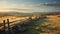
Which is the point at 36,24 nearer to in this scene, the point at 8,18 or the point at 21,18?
the point at 21,18

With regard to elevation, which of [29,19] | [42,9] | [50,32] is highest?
[42,9]

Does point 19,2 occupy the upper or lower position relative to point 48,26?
upper

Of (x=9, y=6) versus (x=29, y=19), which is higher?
(x=9, y=6)

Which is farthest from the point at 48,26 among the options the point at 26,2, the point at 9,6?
the point at 9,6

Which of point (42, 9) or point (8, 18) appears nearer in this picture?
point (8, 18)

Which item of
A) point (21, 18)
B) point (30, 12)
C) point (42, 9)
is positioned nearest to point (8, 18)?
point (21, 18)

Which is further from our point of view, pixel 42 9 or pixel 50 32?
pixel 42 9

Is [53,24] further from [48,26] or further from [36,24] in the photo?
[36,24]

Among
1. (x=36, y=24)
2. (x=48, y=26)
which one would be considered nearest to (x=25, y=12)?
(x=36, y=24)
